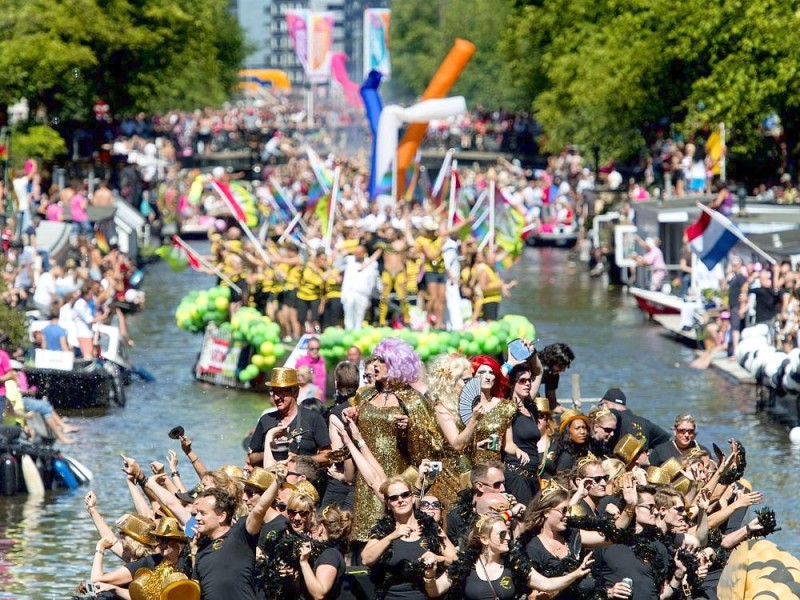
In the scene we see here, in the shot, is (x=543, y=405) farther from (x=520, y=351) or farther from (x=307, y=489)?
(x=307, y=489)

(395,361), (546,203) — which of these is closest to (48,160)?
(546,203)

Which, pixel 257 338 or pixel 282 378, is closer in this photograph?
pixel 282 378

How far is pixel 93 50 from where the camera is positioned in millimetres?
51375

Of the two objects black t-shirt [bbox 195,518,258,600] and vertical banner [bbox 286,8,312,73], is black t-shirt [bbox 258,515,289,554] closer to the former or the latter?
black t-shirt [bbox 195,518,258,600]

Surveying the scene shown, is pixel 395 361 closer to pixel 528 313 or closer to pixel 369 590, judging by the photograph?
pixel 369 590

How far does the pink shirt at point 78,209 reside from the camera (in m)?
37.4

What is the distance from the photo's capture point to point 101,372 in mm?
25031

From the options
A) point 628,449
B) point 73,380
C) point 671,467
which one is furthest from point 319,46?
point 671,467

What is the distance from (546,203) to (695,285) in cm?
1932

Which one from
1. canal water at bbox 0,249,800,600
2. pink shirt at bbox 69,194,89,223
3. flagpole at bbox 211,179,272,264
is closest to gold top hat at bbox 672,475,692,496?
canal water at bbox 0,249,800,600

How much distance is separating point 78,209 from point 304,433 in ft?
84.3

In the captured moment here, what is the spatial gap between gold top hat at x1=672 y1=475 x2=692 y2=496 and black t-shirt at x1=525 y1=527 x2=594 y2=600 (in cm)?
128

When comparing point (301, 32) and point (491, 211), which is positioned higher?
point (301, 32)

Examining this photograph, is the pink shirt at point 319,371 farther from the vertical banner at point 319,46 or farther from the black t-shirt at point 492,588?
the vertical banner at point 319,46
